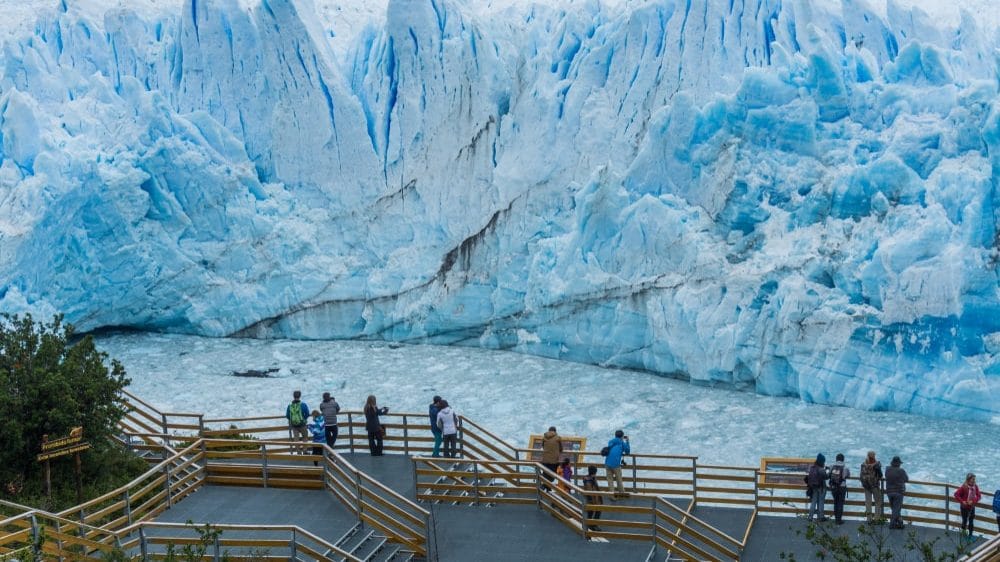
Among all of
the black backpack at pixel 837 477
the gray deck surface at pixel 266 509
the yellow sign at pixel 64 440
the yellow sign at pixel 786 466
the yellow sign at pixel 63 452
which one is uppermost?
the yellow sign at pixel 64 440

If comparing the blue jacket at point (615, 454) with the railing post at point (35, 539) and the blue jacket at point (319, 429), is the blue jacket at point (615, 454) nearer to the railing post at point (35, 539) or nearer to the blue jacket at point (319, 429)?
the blue jacket at point (319, 429)

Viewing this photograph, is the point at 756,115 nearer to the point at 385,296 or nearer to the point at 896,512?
the point at 385,296

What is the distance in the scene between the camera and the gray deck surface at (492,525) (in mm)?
9359

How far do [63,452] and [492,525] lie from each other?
4.02m

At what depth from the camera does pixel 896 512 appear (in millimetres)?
9836

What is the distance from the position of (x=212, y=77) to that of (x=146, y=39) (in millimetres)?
1965

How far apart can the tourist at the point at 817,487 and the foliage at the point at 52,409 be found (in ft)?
21.9

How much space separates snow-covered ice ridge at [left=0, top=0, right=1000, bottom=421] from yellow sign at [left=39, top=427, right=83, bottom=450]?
9.24m

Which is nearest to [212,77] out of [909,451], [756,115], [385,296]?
[385,296]

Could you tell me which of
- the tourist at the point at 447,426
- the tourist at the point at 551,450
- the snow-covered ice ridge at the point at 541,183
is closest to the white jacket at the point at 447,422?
the tourist at the point at 447,426

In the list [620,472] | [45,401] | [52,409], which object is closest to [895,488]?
[620,472]

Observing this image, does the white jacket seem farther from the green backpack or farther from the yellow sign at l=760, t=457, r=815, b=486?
the yellow sign at l=760, t=457, r=815, b=486

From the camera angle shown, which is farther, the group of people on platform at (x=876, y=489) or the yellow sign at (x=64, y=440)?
the yellow sign at (x=64, y=440)

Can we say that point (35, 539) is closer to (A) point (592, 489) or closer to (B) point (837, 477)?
(A) point (592, 489)
